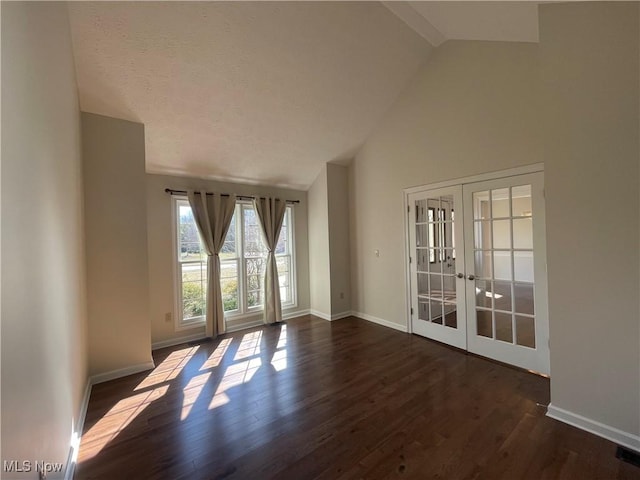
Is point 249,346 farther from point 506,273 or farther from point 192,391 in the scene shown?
point 506,273

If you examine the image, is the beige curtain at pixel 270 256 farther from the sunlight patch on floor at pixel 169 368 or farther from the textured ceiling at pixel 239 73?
the sunlight patch on floor at pixel 169 368

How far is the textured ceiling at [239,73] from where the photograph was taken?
224 centimetres

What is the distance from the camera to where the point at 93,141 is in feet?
8.84

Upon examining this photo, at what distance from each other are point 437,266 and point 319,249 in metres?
2.01

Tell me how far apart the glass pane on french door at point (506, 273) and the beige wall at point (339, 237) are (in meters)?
2.03

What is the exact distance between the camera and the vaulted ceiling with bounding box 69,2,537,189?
2.24 m

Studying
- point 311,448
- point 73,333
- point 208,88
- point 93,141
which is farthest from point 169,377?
point 208,88

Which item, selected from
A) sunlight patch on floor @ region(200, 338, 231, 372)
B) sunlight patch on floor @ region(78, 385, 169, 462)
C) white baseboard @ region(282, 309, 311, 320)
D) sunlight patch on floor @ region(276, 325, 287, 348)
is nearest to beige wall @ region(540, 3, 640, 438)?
sunlight patch on floor @ region(276, 325, 287, 348)

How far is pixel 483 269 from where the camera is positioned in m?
3.08

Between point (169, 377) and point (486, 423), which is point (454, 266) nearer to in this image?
point (486, 423)

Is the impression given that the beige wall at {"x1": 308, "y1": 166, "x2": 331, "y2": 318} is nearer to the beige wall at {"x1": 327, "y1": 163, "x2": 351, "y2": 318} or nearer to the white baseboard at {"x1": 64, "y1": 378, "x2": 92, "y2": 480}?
the beige wall at {"x1": 327, "y1": 163, "x2": 351, "y2": 318}

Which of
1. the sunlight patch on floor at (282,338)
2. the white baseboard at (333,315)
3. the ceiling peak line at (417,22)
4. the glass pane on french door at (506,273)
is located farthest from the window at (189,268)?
the glass pane on french door at (506,273)

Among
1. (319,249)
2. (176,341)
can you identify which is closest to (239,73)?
(319,249)

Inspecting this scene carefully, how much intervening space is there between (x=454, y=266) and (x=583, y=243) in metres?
1.49
